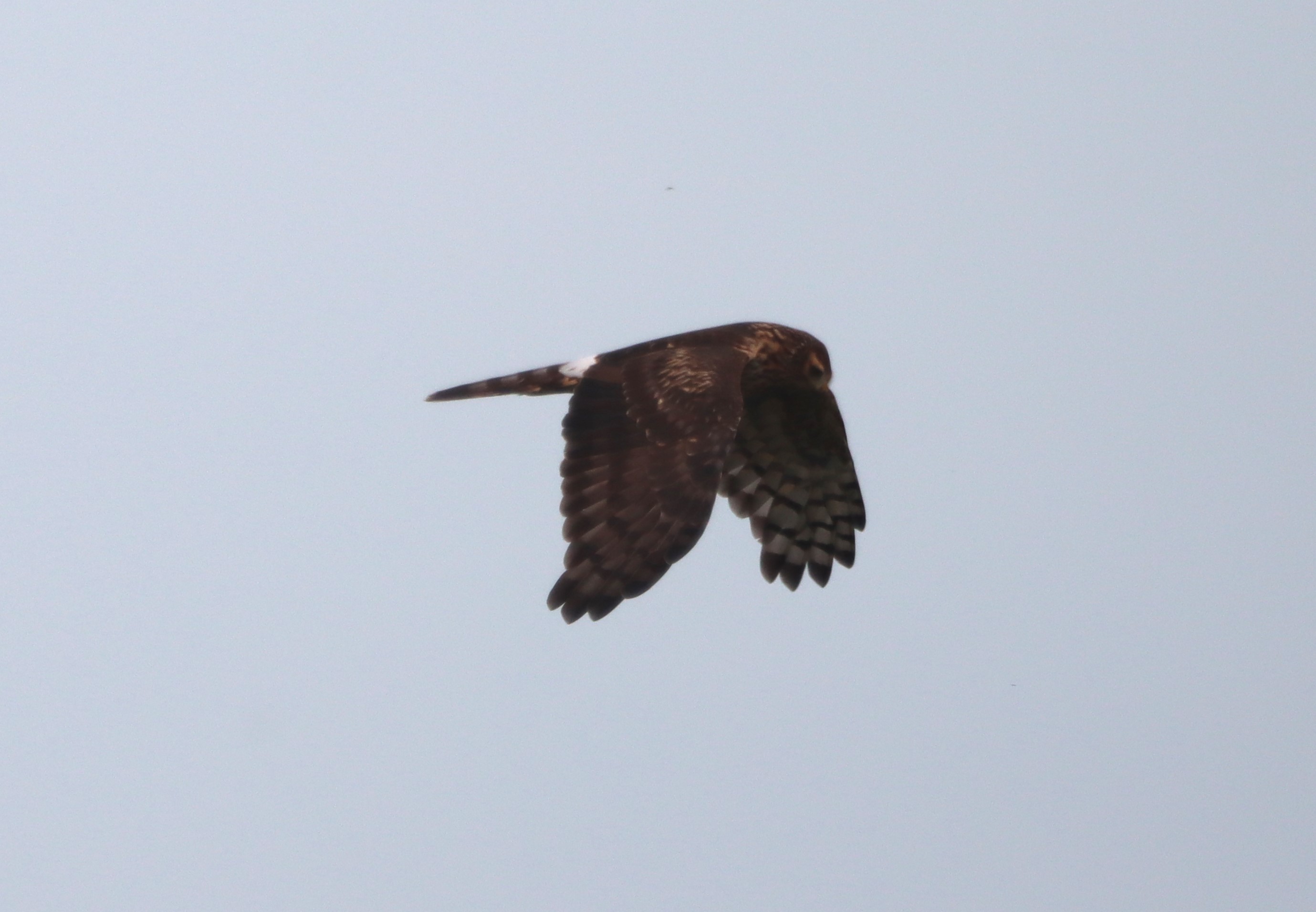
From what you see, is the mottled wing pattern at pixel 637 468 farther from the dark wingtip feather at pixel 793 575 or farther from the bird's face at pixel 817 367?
the dark wingtip feather at pixel 793 575

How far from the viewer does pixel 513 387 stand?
338 inches

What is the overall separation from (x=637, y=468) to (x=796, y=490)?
6.98ft

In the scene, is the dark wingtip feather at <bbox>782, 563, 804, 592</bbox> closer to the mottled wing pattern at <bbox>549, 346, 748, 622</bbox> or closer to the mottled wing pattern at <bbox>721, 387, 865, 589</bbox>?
the mottled wing pattern at <bbox>721, 387, 865, 589</bbox>

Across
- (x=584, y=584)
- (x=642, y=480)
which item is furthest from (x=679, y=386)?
(x=584, y=584)

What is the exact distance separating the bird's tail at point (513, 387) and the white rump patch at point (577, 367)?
0.05 meters

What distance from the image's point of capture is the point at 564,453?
751 cm

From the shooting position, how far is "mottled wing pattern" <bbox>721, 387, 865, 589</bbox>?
30.6 ft

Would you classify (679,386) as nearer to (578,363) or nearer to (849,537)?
(578,363)

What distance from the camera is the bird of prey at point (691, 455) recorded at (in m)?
7.18

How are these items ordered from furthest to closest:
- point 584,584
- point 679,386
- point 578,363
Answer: point 578,363
point 679,386
point 584,584

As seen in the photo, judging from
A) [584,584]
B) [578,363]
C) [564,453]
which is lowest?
[584,584]

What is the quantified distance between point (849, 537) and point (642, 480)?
7.43 ft

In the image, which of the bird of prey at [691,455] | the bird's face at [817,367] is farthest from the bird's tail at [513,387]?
the bird's face at [817,367]

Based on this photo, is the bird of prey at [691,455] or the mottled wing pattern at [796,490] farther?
the mottled wing pattern at [796,490]
